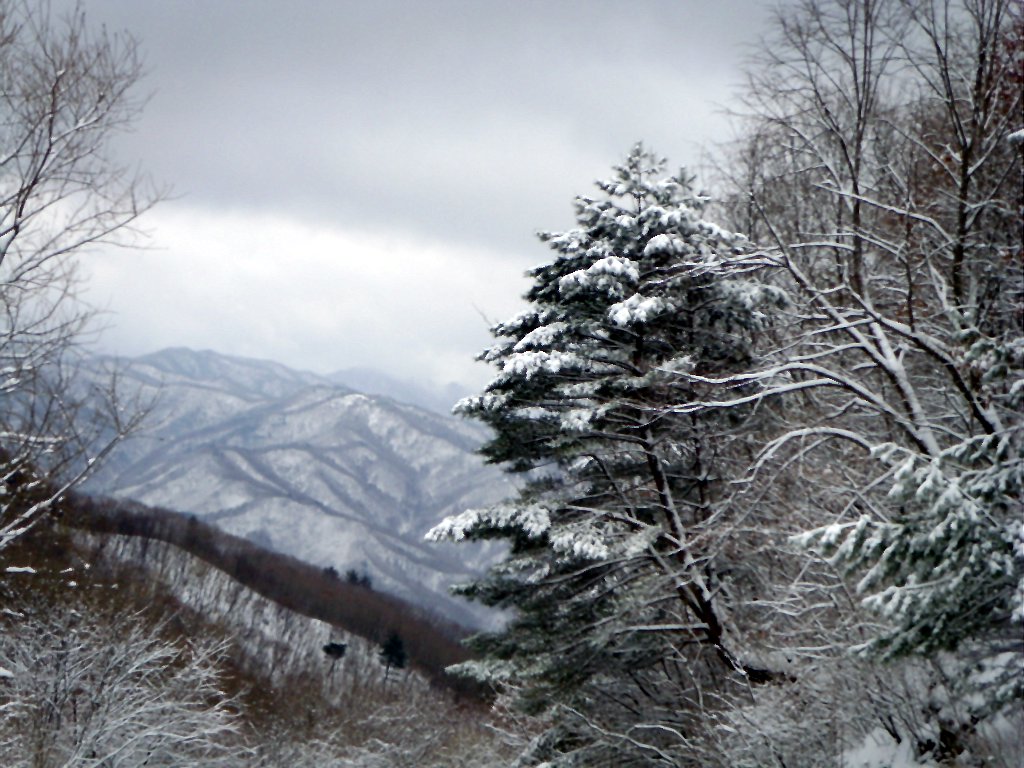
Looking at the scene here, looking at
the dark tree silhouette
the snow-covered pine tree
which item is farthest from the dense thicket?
the dark tree silhouette

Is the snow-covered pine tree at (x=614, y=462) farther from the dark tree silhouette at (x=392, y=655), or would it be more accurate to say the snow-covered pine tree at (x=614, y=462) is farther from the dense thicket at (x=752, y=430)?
the dark tree silhouette at (x=392, y=655)

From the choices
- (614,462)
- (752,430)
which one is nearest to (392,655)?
(614,462)

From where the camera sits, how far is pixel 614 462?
1234 cm

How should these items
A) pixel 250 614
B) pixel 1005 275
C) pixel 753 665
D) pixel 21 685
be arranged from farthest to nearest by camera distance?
pixel 250 614
pixel 21 685
pixel 753 665
pixel 1005 275

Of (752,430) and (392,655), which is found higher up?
(752,430)

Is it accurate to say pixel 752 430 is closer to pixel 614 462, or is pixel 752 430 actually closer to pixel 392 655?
pixel 614 462

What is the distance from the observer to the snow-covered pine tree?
11133 mm

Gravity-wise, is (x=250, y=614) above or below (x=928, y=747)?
below

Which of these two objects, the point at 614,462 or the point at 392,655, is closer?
the point at 614,462

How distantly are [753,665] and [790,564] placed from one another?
1.63 m

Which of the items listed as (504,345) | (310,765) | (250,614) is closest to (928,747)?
(504,345)

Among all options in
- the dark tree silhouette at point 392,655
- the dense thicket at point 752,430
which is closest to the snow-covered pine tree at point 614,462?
the dense thicket at point 752,430

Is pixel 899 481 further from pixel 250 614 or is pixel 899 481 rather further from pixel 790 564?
pixel 250 614

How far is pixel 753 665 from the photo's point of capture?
9617 mm
